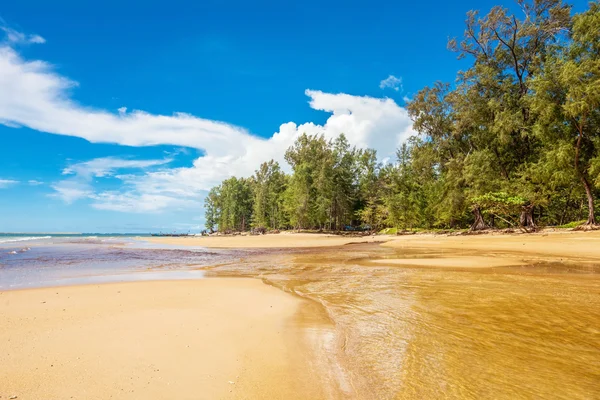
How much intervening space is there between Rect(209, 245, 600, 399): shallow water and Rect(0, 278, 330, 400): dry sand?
77 cm

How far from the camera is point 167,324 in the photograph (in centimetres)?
518

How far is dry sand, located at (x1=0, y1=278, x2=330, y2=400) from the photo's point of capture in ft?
10.0

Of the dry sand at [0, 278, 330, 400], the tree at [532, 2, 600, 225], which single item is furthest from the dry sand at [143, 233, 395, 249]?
the dry sand at [0, 278, 330, 400]

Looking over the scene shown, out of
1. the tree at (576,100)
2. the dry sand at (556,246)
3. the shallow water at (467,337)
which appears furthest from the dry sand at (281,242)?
the shallow water at (467,337)

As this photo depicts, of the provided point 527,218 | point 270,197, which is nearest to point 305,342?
point 527,218

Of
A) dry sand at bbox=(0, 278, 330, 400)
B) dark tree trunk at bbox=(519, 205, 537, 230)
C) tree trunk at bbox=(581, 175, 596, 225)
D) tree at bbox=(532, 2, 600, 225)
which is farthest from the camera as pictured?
dark tree trunk at bbox=(519, 205, 537, 230)

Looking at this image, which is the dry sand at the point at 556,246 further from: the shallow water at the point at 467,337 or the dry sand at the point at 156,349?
the dry sand at the point at 156,349

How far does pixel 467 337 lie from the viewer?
4.49 m

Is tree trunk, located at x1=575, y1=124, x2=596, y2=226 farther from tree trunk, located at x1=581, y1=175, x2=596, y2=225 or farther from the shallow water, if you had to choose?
the shallow water

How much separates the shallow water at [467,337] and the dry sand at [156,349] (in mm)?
767

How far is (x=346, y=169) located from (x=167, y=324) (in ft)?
178

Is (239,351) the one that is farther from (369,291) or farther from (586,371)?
(369,291)

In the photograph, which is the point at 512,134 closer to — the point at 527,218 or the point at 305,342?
the point at 527,218

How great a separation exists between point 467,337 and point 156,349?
4.19 m
